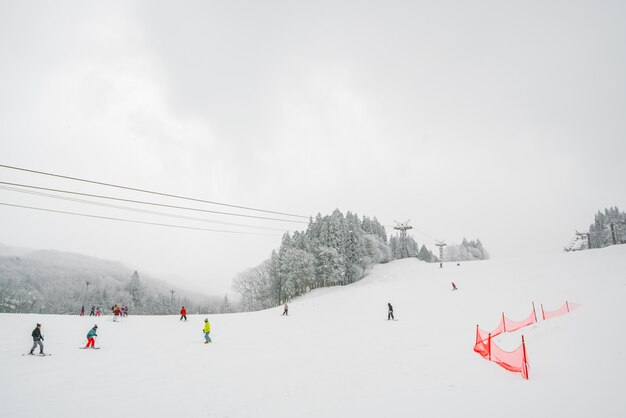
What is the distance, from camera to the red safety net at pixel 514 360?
34.4 ft

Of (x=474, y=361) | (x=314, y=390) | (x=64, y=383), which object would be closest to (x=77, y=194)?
(x=64, y=383)

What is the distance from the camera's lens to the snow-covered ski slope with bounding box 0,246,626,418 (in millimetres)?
9164

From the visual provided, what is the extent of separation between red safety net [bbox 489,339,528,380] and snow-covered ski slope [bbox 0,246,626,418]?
1.05 feet

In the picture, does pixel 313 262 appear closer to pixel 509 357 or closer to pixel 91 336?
pixel 91 336

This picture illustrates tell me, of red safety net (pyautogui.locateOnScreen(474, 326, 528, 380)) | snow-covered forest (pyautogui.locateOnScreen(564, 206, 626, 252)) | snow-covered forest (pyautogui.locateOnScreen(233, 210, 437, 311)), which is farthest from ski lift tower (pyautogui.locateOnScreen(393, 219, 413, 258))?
red safety net (pyautogui.locateOnScreen(474, 326, 528, 380))

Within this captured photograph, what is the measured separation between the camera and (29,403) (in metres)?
10.5

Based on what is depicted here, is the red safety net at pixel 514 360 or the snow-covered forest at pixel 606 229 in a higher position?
the snow-covered forest at pixel 606 229

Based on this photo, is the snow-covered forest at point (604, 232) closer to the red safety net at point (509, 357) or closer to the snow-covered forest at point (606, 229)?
the snow-covered forest at point (606, 229)

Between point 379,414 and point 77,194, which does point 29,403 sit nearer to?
point 77,194

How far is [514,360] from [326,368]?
24.7 ft

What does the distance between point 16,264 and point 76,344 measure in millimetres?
244680

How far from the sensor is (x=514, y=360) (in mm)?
11883

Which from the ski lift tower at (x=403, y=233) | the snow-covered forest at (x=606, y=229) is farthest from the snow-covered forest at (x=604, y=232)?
the ski lift tower at (x=403, y=233)

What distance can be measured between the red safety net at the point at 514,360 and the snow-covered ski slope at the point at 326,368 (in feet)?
1.05
